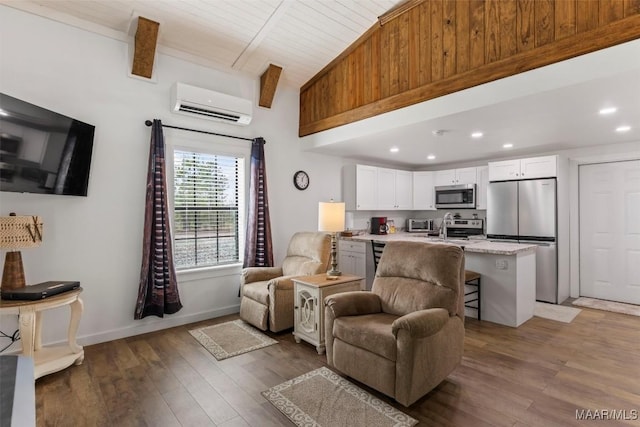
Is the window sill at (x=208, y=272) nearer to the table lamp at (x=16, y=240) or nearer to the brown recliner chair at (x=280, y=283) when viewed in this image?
the brown recliner chair at (x=280, y=283)

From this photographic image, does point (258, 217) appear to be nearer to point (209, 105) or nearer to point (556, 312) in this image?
point (209, 105)

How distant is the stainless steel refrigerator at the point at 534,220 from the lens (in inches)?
183

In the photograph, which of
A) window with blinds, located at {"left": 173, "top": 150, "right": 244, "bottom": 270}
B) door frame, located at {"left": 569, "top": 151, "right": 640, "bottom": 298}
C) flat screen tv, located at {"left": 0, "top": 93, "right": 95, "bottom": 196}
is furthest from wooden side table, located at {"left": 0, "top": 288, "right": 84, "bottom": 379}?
door frame, located at {"left": 569, "top": 151, "right": 640, "bottom": 298}

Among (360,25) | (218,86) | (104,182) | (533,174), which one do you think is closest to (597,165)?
(533,174)

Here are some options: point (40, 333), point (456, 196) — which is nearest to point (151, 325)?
point (40, 333)

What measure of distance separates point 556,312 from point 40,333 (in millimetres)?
5757

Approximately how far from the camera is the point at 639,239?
447 centimetres

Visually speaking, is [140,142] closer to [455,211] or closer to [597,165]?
[455,211]

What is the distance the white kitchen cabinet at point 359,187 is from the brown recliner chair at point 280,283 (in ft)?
5.59

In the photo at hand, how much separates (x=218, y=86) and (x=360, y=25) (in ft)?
6.24

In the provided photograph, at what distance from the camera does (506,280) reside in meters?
3.74

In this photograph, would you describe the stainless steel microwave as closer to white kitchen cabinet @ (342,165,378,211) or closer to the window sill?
white kitchen cabinet @ (342,165,378,211)

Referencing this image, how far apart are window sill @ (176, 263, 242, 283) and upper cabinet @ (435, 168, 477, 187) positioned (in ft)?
13.9

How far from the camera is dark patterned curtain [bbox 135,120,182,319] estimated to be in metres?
3.45
